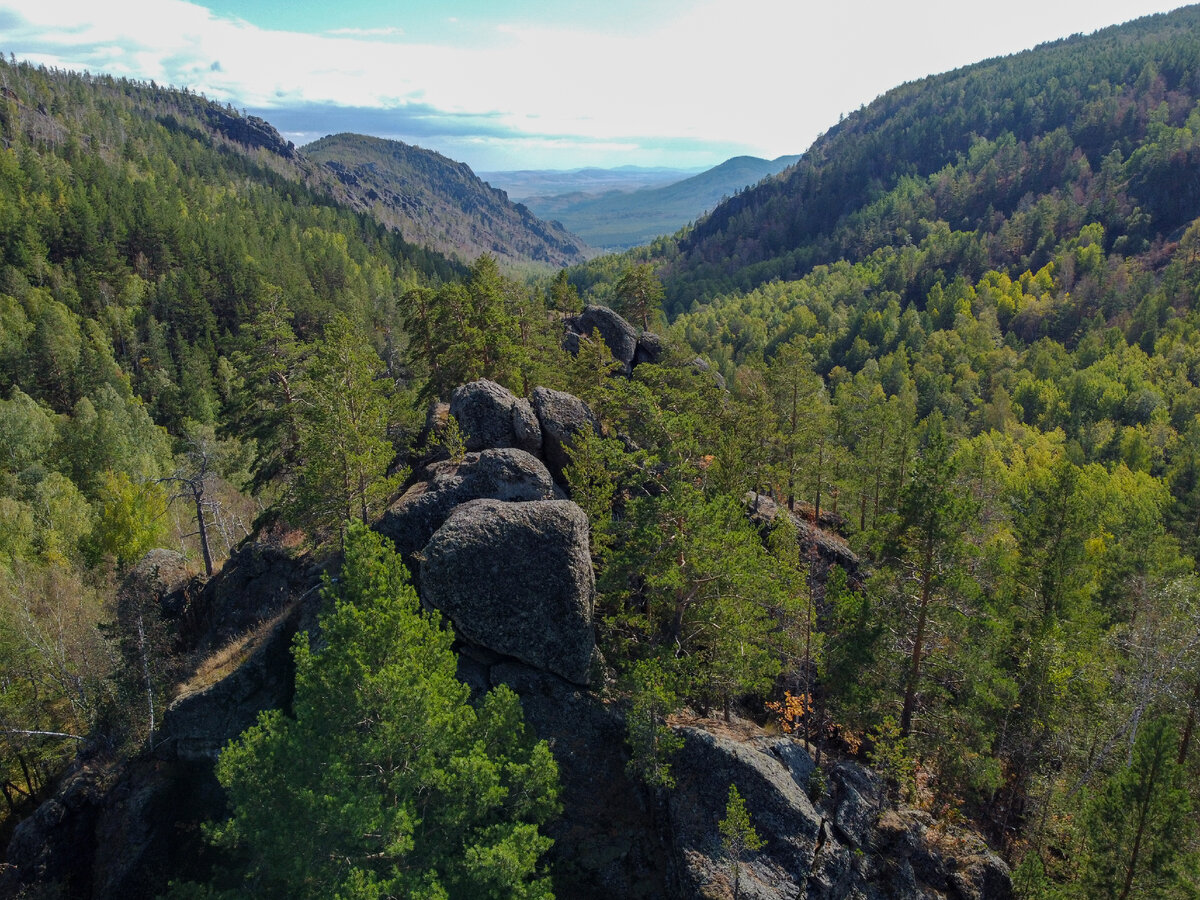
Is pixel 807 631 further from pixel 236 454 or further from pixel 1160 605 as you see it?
pixel 236 454

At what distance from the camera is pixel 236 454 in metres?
65.3

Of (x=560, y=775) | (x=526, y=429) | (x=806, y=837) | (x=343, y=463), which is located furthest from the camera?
(x=526, y=429)

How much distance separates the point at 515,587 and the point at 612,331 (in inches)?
1421

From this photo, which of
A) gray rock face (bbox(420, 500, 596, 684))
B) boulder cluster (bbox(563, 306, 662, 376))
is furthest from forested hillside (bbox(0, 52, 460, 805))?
boulder cluster (bbox(563, 306, 662, 376))

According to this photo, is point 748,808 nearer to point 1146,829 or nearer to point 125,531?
point 1146,829

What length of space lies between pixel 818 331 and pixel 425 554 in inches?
5773

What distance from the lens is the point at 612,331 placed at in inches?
2101

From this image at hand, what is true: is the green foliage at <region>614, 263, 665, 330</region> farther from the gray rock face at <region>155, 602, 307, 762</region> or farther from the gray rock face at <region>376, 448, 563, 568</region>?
the gray rock face at <region>155, 602, 307, 762</region>

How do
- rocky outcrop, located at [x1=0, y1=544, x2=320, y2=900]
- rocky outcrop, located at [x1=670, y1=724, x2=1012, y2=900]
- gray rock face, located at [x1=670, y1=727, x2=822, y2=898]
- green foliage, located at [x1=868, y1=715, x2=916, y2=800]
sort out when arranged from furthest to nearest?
rocky outcrop, located at [x1=0, y1=544, x2=320, y2=900]
green foliage, located at [x1=868, y1=715, x2=916, y2=800]
rocky outcrop, located at [x1=670, y1=724, x2=1012, y2=900]
gray rock face, located at [x1=670, y1=727, x2=822, y2=898]

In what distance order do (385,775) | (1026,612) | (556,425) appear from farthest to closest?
(556,425) < (1026,612) < (385,775)

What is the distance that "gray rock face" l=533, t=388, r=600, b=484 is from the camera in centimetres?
2908

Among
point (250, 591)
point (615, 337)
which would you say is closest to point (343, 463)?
point (250, 591)

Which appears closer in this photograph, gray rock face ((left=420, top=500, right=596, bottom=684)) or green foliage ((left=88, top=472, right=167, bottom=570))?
gray rock face ((left=420, top=500, right=596, bottom=684))

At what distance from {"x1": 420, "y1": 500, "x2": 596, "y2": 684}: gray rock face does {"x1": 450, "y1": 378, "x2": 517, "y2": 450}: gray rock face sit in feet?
24.4
